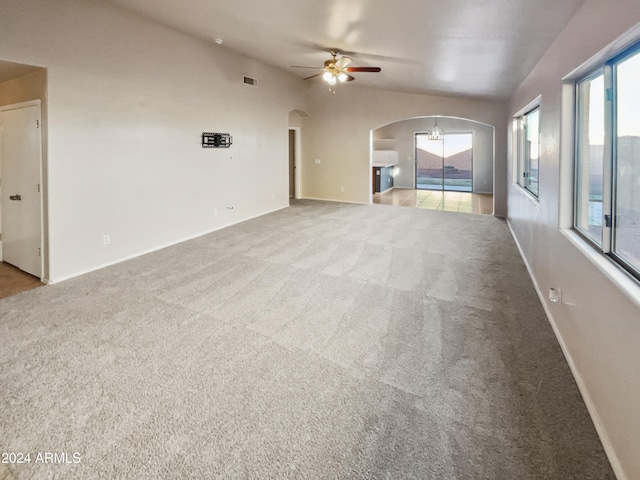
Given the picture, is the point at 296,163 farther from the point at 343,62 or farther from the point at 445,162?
the point at 445,162

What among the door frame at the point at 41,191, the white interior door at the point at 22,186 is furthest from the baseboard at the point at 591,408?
the white interior door at the point at 22,186

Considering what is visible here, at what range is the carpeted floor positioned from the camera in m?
1.70

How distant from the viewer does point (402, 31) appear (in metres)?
3.59

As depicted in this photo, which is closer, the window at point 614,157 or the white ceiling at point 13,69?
the window at point 614,157

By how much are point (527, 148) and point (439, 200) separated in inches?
208

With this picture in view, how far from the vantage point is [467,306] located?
338 cm

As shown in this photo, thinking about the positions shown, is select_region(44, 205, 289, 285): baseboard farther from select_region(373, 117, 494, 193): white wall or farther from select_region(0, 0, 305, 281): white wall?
select_region(373, 117, 494, 193): white wall

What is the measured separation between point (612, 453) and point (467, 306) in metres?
1.75

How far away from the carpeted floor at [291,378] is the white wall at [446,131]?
955 cm

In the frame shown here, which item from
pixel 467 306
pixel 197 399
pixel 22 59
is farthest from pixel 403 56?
pixel 197 399

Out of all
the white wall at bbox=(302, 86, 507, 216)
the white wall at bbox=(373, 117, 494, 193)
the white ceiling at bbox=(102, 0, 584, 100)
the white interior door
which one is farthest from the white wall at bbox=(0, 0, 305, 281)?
the white wall at bbox=(373, 117, 494, 193)

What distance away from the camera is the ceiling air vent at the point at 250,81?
704 centimetres

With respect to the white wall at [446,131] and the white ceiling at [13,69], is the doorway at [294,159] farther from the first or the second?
the white ceiling at [13,69]

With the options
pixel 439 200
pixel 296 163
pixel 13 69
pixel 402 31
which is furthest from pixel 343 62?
pixel 439 200
